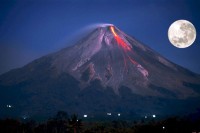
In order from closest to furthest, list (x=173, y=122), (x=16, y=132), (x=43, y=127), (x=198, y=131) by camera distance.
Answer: (x=198, y=131) → (x=173, y=122) → (x=16, y=132) → (x=43, y=127)

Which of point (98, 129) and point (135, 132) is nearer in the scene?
point (135, 132)

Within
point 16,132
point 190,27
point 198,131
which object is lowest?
point 198,131

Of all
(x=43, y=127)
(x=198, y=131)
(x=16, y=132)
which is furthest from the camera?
(x=43, y=127)

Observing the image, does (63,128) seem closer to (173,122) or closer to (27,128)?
(27,128)

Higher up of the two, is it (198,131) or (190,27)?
(190,27)

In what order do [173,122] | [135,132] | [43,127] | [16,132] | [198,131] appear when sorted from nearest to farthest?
[198,131]
[135,132]
[173,122]
[16,132]
[43,127]

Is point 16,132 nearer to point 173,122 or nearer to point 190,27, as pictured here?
point 173,122

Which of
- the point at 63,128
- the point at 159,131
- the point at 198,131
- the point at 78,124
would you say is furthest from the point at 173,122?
the point at 63,128

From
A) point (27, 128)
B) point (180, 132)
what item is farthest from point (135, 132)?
point (27, 128)

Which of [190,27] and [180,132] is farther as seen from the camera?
[190,27]
